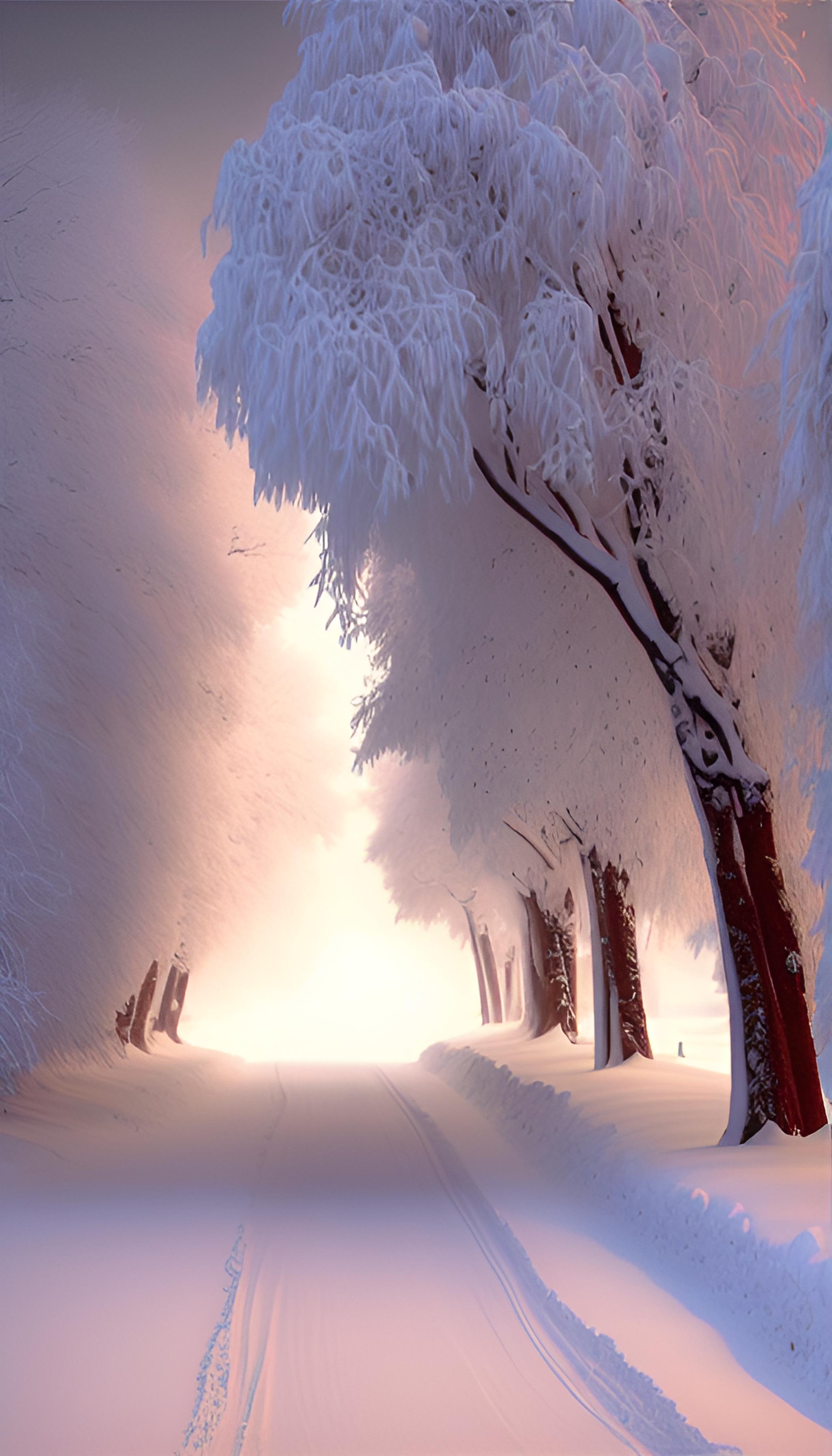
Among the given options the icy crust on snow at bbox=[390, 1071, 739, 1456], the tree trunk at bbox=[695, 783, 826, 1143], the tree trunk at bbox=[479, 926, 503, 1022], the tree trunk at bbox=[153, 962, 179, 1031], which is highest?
the tree trunk at bbox=[479, 926, 503, 1022]

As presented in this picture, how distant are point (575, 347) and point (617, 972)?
30.4 ft

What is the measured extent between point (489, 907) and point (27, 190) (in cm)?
2329

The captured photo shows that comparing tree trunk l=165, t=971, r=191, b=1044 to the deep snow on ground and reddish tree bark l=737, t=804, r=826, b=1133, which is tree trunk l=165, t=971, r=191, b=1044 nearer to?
the deep snow on ground

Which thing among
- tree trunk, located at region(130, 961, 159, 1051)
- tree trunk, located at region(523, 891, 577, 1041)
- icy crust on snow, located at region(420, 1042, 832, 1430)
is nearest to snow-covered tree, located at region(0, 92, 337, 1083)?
icy crust on snow, located at region(420, 1042, 832, 1430)

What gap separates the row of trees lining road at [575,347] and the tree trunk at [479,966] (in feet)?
78.3

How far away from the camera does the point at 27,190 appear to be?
31.5 ft

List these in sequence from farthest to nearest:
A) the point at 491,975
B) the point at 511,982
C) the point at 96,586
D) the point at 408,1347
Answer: the point at 511,982
the point at 491,975
the point at 96,586
the point at 408,1347

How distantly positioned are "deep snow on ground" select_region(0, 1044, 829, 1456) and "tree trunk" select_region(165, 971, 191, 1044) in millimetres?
19891

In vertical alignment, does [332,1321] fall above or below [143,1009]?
below

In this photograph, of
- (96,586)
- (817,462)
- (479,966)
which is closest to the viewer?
(817,462)

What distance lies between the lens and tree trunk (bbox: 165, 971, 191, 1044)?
2980 centimetres

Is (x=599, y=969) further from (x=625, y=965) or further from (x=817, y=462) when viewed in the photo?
(x=817, y=462)

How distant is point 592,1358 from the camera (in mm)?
4914

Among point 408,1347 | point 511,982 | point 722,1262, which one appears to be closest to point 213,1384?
point 408,1347
